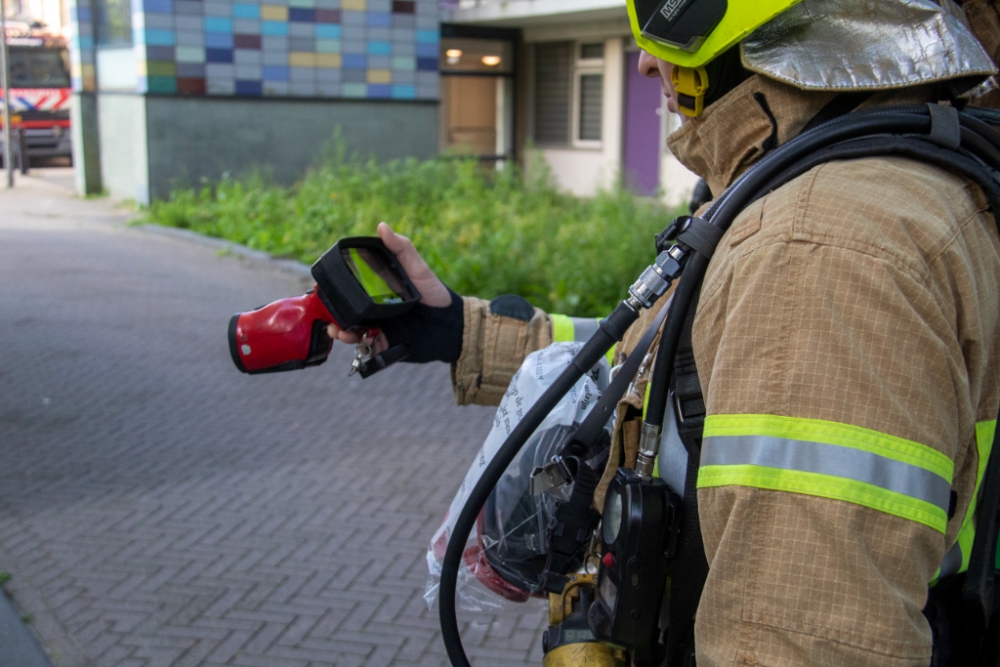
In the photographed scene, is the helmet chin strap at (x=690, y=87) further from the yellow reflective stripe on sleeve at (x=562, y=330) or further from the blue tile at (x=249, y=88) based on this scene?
the blue tile at (x=249, y=88)

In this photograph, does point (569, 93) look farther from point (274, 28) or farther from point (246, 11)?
point (246, 11)

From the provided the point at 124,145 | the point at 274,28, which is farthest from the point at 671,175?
the point at 124,145

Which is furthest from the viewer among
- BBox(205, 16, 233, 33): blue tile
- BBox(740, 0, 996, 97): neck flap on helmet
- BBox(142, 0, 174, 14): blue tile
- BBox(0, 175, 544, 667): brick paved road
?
BBox(205, 16, 233, 33): blue tile

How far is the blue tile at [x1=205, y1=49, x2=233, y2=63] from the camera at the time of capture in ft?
44.3

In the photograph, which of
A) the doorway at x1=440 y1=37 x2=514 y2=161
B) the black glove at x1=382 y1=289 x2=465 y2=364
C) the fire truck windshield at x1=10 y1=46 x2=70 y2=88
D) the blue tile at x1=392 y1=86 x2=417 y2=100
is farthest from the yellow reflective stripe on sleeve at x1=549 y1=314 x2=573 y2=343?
the fire truck windshield at x1=10 y1=46 x2=70 y2=88

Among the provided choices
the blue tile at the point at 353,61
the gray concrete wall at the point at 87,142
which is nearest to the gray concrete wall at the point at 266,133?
the blue tile at the point at 353,61

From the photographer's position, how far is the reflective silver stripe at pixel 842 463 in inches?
45.9

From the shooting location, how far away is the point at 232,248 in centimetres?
1060

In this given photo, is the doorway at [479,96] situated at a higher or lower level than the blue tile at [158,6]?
lower

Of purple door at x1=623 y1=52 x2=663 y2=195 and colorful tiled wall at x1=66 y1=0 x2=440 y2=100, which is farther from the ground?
colorful tiled wall at x1=66 y1=0 x2=440 y2=100

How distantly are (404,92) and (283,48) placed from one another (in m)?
1.90

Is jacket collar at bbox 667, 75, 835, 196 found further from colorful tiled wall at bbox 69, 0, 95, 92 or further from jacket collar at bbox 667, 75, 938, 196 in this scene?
colorful tiled wall at bbox 69, 0, 95, 92

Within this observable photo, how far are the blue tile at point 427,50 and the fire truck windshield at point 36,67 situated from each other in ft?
28.6

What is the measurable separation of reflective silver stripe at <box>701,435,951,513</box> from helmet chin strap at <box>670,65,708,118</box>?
60 cm
